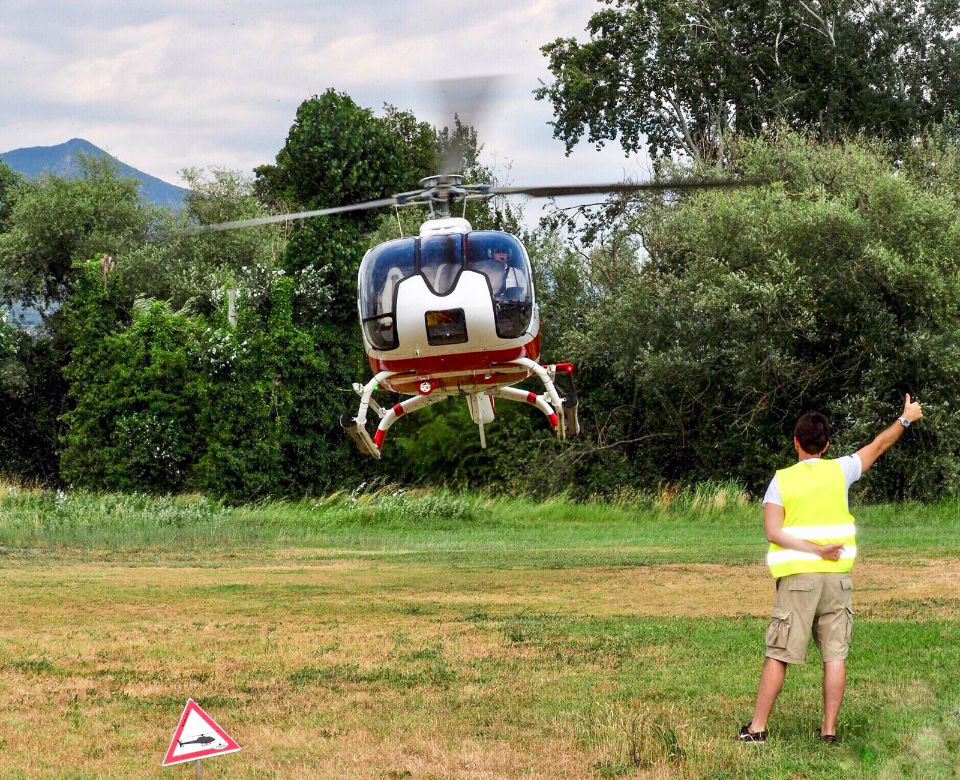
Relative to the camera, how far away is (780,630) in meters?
6.38

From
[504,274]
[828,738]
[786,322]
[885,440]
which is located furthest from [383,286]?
[786,322]

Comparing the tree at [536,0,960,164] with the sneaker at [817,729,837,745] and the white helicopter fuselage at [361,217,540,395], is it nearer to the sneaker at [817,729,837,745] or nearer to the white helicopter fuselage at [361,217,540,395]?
the white helicopter fuselage at [361,217,540,395]

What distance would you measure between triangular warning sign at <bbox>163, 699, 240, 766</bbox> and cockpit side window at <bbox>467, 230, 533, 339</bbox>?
852 cm

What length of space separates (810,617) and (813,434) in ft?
3.08

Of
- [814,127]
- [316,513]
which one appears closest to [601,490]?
[316,513]

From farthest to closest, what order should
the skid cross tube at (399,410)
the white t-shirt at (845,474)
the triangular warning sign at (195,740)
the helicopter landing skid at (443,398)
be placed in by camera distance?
1. the skid cross tube at (399,410)
2. the helicopter landing skid at (443,398)
3. the white t-shirt at (845,474)
4. the triangular warning sign at (195,740)

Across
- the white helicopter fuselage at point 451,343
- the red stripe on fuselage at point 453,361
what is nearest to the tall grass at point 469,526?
the white helicopter fuselage at point 451,343

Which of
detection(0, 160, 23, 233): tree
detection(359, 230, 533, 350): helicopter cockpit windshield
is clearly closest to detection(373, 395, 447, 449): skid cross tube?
detection(359, 230, 533, 350): helicopter cockpit windshield

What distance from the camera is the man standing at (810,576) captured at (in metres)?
6.36

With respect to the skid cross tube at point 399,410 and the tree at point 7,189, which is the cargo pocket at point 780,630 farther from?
the tree at point 7,189

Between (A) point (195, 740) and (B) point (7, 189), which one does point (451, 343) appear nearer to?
(A) point (195, 740)

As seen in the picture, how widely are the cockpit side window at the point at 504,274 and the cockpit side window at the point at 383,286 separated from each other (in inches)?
28.1

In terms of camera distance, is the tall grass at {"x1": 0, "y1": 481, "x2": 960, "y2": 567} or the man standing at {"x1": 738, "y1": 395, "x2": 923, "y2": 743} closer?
the man standing at {"x1": 738, "y1": 395, "x2": 923, "y2": 743}

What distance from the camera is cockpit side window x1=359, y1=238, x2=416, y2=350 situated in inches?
529
